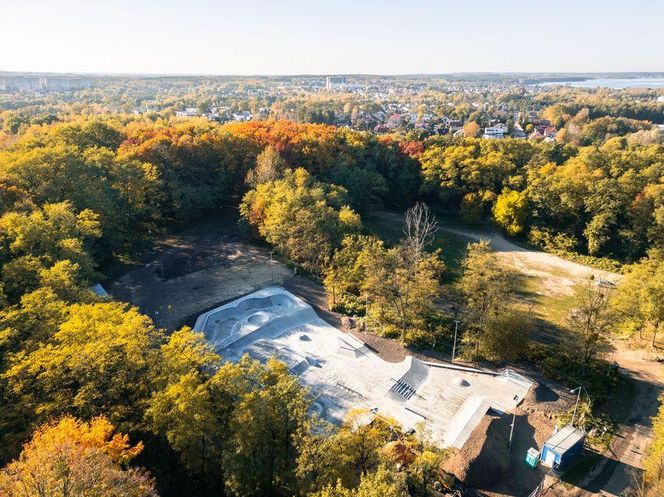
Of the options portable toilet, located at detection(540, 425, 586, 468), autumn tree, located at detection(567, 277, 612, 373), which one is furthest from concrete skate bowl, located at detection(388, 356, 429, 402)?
autumn tree, located at detection(567, 277, 612, 373)

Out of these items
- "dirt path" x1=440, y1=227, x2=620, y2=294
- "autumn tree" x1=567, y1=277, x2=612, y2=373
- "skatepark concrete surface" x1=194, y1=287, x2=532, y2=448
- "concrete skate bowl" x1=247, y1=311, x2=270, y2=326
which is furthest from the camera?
"dirt path" x1=440, y1=227, x2=620, y2=294

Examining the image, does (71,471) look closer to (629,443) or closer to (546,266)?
(629,443)

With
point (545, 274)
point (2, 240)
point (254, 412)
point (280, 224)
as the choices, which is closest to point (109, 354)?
point (254, 412)

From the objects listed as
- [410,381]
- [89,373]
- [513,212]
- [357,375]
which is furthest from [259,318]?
[513,212]

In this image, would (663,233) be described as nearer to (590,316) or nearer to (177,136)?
(590,316)

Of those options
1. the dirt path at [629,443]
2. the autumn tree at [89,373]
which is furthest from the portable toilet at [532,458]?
the autumn tree at [89,373]

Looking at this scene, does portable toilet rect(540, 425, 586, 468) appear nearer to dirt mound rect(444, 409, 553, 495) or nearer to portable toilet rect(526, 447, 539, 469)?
portable toilet rect(526, 447, 539, 469)
